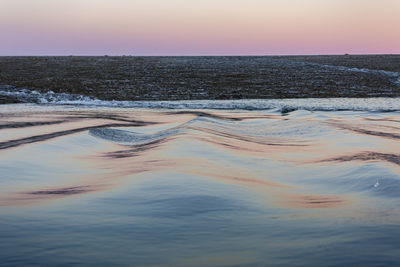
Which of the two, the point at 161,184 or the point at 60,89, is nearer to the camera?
the point at 161,184

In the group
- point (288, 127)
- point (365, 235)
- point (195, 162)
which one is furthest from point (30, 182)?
point (288, 127)

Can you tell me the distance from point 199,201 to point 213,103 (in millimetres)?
21773

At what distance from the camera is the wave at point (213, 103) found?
25.2m

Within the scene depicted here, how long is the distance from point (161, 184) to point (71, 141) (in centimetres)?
580

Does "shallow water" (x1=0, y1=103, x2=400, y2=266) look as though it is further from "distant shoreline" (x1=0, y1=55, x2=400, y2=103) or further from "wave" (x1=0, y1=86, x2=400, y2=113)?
"distant shoreline" (x1=0, y1=55, x2=400, y2=103)

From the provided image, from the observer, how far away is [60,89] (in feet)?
111

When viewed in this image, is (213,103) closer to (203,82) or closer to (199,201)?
(203,82)

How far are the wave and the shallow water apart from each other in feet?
42.7

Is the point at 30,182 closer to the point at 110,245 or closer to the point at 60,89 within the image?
the point at 110,245

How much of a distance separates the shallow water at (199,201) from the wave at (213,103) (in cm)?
1301

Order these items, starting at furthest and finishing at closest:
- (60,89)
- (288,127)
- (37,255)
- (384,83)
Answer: (384,83) → (60,89) → (288,127) → (37,255)

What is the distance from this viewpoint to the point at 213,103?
27953 mm

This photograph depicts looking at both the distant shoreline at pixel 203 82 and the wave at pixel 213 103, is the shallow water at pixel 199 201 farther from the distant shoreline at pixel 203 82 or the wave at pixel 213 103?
the distant shoreline at pixel 203 82

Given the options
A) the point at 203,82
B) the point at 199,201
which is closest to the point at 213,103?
→ the point at 203,82
